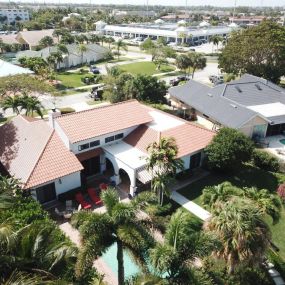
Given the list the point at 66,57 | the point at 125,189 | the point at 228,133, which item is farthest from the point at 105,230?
the point at 66,57

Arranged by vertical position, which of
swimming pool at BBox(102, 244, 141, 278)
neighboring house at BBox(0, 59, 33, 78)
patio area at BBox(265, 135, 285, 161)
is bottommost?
patio area at BBox(265, 135, 285, 161)

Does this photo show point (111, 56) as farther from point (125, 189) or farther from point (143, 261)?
point (143, 261)

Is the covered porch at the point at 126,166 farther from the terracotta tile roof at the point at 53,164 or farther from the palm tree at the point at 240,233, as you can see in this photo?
the palm tree at the point at 240,233

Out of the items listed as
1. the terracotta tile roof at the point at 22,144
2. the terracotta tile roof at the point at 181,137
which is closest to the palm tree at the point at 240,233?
the terracotta tile roof at the point at 181,137

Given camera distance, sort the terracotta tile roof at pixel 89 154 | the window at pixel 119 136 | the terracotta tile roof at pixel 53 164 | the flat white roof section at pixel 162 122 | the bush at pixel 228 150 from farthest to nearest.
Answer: the flat white roof section at pixel 162 122, the window at pixel 119 136, the bush at pixel 228 150, the terracotta tile roof at pixel 89 154, the terracotta tile roof at pixel 53 164

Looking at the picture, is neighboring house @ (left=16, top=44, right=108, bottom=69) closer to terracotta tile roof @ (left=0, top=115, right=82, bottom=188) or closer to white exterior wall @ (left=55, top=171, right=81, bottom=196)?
terracotta tile roof @ (left=0, top=115, right=82, bottom=188)

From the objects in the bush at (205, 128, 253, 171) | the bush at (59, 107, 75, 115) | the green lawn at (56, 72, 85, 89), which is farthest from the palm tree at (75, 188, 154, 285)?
the green lawn at (56, 72, 85, 89)

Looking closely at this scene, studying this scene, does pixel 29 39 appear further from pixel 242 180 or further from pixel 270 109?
pixel 242 180
